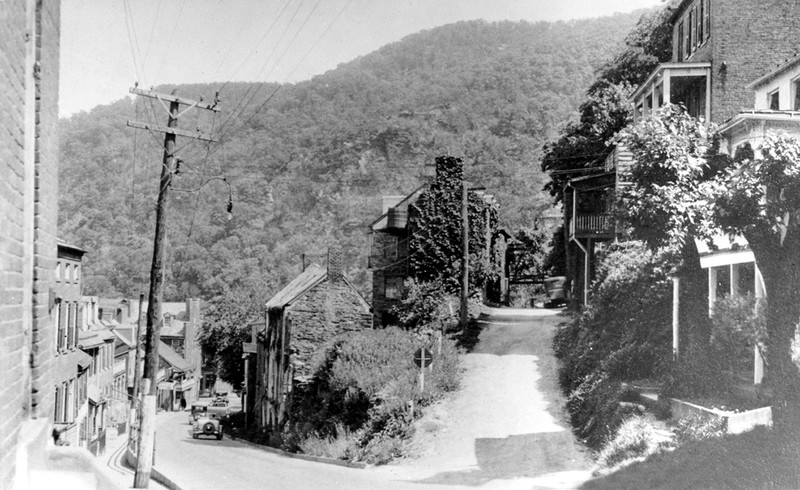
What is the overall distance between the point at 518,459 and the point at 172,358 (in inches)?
2406

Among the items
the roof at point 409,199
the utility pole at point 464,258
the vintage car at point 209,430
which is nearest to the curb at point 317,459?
the vintage car at point 209,430

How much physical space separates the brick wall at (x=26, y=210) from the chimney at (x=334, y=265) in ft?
86.9

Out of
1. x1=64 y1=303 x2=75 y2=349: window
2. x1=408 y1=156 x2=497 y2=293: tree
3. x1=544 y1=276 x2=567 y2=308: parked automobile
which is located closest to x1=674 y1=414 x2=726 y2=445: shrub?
x1=408 y1=156 x2=497 y2=293: tree

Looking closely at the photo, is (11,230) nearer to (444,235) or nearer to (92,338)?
(444,235)

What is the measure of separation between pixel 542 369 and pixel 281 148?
2565 centimetres

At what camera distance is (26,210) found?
5883 millimetres

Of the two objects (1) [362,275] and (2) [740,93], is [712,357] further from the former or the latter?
(1) [362,275]

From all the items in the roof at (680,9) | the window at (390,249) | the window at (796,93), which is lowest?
the window at (390,249)

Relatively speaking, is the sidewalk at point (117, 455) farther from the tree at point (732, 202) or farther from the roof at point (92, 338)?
the tree at point (732, 202)

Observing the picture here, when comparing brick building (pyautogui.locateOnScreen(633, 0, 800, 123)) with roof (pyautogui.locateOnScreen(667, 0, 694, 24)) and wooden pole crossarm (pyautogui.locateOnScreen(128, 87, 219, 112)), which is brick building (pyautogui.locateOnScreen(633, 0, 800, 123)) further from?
wooden pole crossarm (pyautogui.locateOnScreen(128, 87, 219, 112))

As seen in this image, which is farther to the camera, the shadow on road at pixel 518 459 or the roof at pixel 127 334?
the roof at pixel 127 334

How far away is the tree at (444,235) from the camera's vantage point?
37.9 m

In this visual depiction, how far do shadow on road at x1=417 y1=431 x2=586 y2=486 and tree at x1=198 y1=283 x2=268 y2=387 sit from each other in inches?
1836

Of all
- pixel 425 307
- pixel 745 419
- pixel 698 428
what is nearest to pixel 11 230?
pixel 745 419
